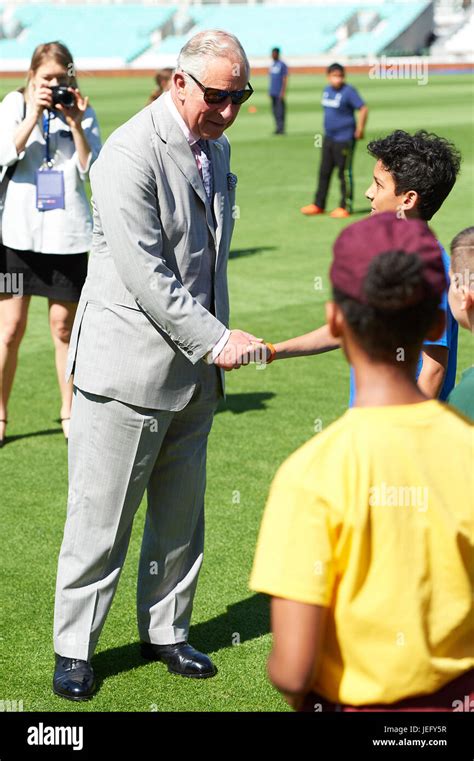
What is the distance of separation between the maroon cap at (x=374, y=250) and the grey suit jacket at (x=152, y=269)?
1.62 metres

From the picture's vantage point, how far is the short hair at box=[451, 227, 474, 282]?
3.11 m

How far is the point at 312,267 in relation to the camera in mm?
12727

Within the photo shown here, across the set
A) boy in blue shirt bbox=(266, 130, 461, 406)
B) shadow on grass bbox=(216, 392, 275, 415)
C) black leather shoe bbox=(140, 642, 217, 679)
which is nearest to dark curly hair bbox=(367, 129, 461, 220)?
boy in blue shirt bbox=(266, 130, 461, 406)

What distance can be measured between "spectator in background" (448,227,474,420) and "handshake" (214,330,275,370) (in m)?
0.70

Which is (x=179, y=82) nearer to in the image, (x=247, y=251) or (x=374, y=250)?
(x=374, y=250)

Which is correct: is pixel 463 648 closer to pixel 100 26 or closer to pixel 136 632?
pixel 136 632

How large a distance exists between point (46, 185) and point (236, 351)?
330 cm

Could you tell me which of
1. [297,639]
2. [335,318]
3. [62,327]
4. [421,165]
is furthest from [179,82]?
[62,327]

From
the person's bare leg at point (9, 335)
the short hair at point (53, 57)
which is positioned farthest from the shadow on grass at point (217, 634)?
the short hair at point (53, 57)

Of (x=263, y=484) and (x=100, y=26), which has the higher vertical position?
(x=263, y=484)

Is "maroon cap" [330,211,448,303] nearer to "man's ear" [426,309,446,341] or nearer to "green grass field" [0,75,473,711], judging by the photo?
"man's ear" [426,309,446,341]

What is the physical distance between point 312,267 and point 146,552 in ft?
28.5

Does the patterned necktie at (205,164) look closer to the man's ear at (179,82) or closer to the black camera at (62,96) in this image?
the man's ear at (179,82)

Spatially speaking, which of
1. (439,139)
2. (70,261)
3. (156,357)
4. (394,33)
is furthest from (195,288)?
(394,33)
